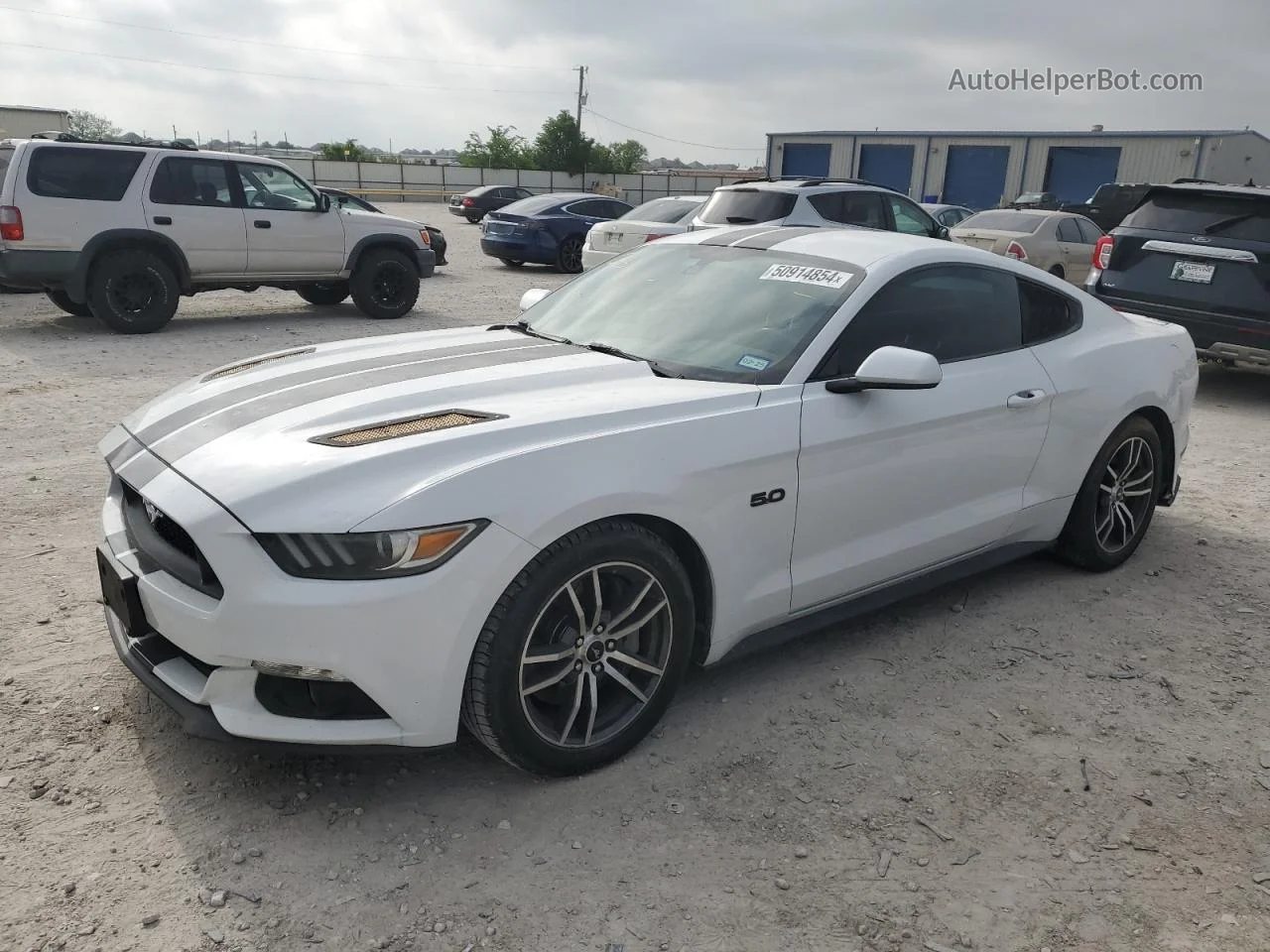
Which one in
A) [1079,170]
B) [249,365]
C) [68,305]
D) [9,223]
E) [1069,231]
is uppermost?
[1079,170]

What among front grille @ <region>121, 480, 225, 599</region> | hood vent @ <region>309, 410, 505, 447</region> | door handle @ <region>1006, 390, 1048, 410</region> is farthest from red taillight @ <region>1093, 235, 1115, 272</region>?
front grille @ <region>121, 480, 225, 599</region>

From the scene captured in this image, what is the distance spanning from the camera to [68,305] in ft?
35.1

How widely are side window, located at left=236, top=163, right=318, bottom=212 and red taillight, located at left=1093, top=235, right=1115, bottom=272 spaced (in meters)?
8.15

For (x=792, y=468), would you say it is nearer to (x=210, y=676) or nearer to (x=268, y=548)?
(x=268, y=548)

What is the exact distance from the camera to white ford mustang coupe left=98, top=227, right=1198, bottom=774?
8.24ft

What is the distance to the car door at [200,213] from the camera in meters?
10.0

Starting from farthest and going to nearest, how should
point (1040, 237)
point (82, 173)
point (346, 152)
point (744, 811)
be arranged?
point (346, 152) → point (1040, 237) → point (82, 173) → point (744, 811)

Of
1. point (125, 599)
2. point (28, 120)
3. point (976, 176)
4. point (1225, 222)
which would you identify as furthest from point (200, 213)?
point (976, 176)

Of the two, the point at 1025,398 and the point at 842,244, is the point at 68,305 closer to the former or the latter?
the point at 842,244

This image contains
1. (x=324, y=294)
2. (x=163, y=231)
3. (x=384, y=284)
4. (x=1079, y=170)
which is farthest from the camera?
(x=1079, y=170)

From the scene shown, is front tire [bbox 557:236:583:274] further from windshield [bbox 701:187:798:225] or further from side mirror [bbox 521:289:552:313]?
side mirror [bbox 521:289:552:313]

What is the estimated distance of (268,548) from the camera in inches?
97.7

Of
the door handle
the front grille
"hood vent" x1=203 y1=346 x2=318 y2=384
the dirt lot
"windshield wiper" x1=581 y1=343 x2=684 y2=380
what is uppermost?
"windshield wiper" x1=581 y1=343 x2=684 y2=380

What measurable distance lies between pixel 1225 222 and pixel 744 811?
7.52 m
